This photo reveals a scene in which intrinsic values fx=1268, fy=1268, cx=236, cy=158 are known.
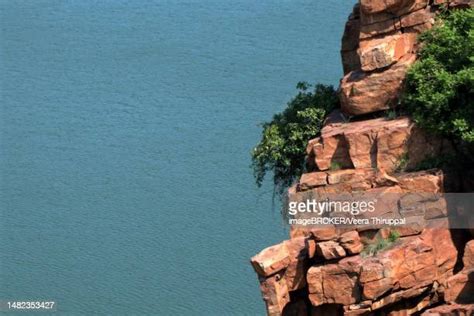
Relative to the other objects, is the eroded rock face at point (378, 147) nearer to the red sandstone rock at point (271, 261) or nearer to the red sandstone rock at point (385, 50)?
the red sandstone rock at point (385, 50)

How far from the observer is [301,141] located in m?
29.1

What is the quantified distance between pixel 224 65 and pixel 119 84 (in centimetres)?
461

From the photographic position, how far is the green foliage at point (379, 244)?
79.6ft

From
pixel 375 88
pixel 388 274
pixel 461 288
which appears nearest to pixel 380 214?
pixel 388 274

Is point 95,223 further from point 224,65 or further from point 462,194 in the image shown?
point 462,194

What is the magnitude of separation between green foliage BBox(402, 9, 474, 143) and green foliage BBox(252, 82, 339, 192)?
345 centimetres

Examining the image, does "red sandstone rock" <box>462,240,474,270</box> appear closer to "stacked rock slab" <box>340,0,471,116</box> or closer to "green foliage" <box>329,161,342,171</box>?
"green foliage" <box>329,161,342,171</box>

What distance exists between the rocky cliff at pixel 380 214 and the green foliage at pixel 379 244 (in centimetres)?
2

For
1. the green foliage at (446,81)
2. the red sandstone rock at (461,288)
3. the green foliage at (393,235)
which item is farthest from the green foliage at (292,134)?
the red sandstone rock at (461,288)

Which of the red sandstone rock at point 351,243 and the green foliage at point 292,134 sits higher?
the green foliage at point 292,134

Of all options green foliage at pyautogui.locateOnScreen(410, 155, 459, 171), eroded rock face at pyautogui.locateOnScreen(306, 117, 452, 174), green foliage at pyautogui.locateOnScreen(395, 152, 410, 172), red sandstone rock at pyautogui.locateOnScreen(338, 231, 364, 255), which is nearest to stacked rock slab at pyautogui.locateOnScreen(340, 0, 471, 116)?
eroded rock face at pyautogui.locateOnScreen(306, 117, 452, 174)

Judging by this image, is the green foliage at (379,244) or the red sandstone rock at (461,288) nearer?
the red sandstone rock at (461,288)

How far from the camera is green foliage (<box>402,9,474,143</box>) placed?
24.9m

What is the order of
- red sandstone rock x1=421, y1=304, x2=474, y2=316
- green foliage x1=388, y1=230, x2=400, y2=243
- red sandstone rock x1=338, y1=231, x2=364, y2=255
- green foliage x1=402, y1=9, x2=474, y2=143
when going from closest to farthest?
red sandstone rock x1=421, y1=304, x2=474, y2=316
red sandstone rock x1=338, y1=231, x2=364, y2=255
green foliage x1=388, y1=230, x2=400, y2=243
green foliage x1=402, y1=9, x2=474, y2=143
